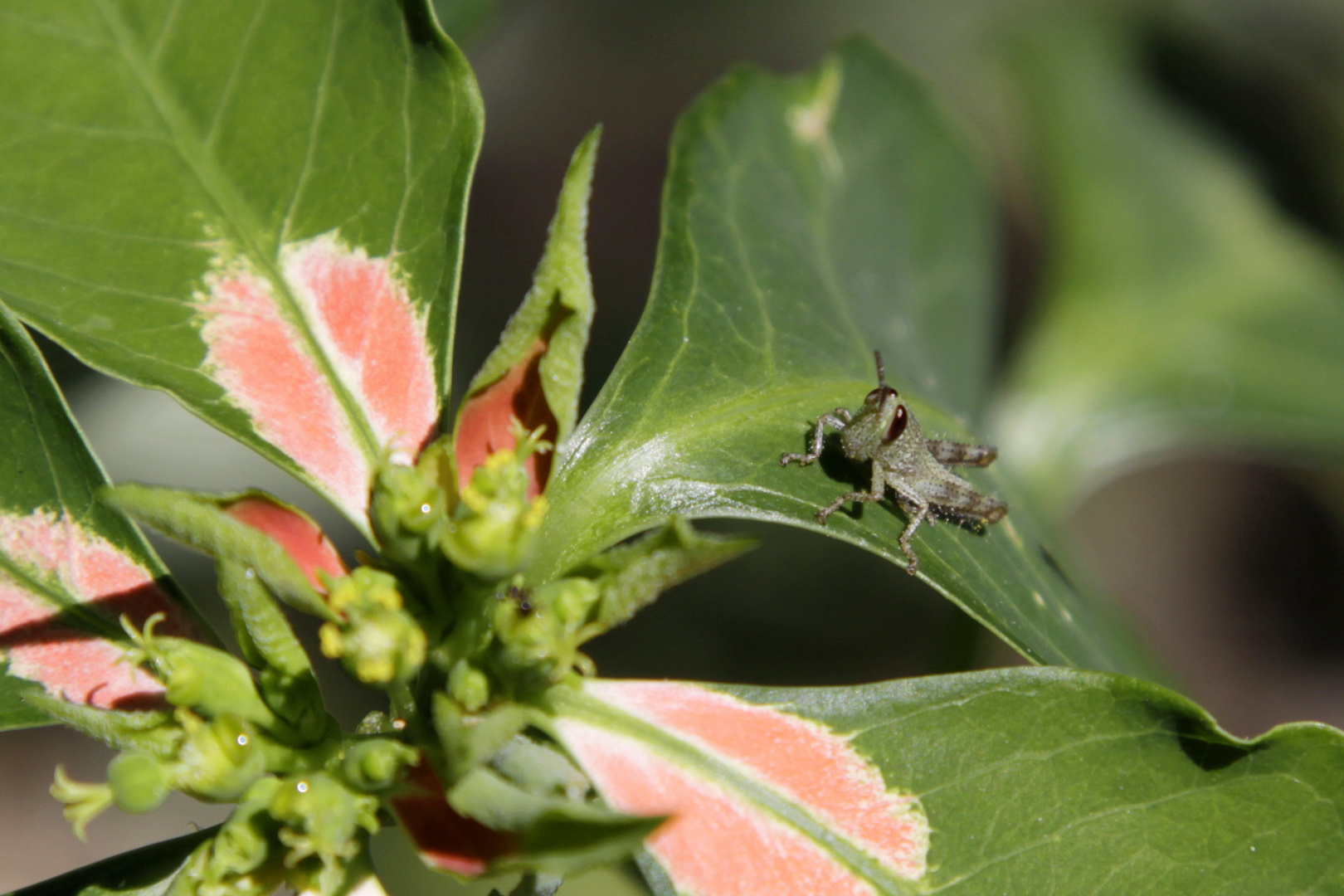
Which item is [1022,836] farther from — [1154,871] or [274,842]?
[274,842]

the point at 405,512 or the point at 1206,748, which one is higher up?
the point at 405,512

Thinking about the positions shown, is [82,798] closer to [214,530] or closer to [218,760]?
[218,760]

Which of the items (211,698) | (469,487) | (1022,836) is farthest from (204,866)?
(1022,836)

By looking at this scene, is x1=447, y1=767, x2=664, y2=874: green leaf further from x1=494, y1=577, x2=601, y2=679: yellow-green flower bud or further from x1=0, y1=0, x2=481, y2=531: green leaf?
x1=0, y1=0, x2=481, y2=531: green leaf

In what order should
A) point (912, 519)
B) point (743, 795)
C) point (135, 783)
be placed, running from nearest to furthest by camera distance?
1. point (135, 783)
2. point (743, 795)
3. point (912, 519)

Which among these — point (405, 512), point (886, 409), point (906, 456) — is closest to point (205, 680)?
point (405, 512)

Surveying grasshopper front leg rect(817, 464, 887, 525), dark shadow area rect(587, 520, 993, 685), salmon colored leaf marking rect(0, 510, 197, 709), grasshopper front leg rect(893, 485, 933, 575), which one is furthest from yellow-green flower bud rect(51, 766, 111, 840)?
dark shadow area rect(587, 520, 993, 685)

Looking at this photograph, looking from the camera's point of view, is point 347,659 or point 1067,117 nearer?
point 347,659
